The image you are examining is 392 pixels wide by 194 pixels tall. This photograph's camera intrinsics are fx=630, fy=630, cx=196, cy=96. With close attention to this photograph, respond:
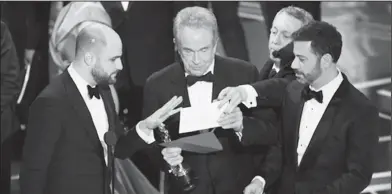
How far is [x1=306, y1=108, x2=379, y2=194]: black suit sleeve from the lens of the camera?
9.32 ft

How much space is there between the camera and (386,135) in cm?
371

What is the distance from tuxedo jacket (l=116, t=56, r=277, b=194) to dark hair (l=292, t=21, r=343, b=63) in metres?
0.34

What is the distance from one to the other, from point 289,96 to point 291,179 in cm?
40

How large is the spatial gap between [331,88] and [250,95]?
38 centimetres

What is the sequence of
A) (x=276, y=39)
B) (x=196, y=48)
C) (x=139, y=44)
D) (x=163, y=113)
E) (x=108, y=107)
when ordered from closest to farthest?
(x=163, y=113) → (x=196, y=48) → (x=108, y=107) → (x=276, y=39) → (x=139, y=44)

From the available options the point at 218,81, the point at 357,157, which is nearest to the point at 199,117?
the point at 218,81

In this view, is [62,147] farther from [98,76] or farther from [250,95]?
[250,95]

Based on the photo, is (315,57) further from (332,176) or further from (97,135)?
(97,135)

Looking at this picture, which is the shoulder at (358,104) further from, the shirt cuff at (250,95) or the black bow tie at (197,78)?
the black bow tie at (197,78)

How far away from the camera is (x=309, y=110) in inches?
115

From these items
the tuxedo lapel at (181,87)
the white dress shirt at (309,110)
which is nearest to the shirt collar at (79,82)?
the tuxedo lapel at (181,87)

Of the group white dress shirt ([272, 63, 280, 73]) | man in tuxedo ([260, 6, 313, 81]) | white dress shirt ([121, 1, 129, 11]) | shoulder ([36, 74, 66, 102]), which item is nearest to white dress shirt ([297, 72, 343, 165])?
man in tuxedo ([260, 6, 313, 81])

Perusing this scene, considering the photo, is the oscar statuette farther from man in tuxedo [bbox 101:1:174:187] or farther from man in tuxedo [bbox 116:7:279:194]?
man in tuxedo [bbox 101:1:174:187]

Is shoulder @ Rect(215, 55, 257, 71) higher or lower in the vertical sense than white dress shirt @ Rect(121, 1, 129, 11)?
lower
